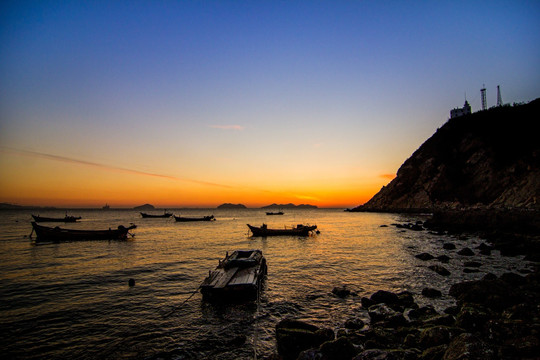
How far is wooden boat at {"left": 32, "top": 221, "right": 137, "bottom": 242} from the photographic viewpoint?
135 ft

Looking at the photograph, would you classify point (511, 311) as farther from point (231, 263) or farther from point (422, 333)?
point (231, 263)

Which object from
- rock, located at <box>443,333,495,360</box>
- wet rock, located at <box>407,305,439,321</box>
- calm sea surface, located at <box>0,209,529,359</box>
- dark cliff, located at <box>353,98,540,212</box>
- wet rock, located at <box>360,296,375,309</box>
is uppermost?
dark cliff, located at <box>353,98,540,212</box>

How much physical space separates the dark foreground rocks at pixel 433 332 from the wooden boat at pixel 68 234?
43.3 metres

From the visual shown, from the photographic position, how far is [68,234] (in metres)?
41.8

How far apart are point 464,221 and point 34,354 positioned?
59.5m

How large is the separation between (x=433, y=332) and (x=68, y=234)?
167 feet

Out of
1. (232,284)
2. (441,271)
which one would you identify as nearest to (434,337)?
(232,284)

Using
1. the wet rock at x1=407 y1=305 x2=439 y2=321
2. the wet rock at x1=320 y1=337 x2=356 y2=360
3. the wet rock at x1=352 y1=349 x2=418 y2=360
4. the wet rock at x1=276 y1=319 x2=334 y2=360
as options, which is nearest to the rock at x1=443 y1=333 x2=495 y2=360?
the wet rock at x1=352 y1=349 x2=418 y2=360

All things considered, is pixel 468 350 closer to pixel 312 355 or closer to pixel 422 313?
pixel 312 355

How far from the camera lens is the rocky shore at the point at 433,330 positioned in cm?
700

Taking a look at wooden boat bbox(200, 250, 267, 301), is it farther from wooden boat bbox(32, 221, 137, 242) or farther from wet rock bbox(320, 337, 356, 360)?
wooden boat bbox(32, 221, 137, 242)

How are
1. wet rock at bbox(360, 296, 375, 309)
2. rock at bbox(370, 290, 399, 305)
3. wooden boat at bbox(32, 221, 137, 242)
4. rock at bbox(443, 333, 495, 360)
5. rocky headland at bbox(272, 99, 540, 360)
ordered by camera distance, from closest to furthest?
rock at bbox(443, 333, 495, 360)
rocky headland at bbox(272, 99, 540, 360)
wet rock at bbox(360, 296, 375, 309)
rock at bbox(370, 290, 399, 305)
wooden boat at bbox(32, 221, 137, 242)

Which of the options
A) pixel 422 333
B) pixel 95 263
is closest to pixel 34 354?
pixel 422 333

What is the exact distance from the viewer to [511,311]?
10344mm
